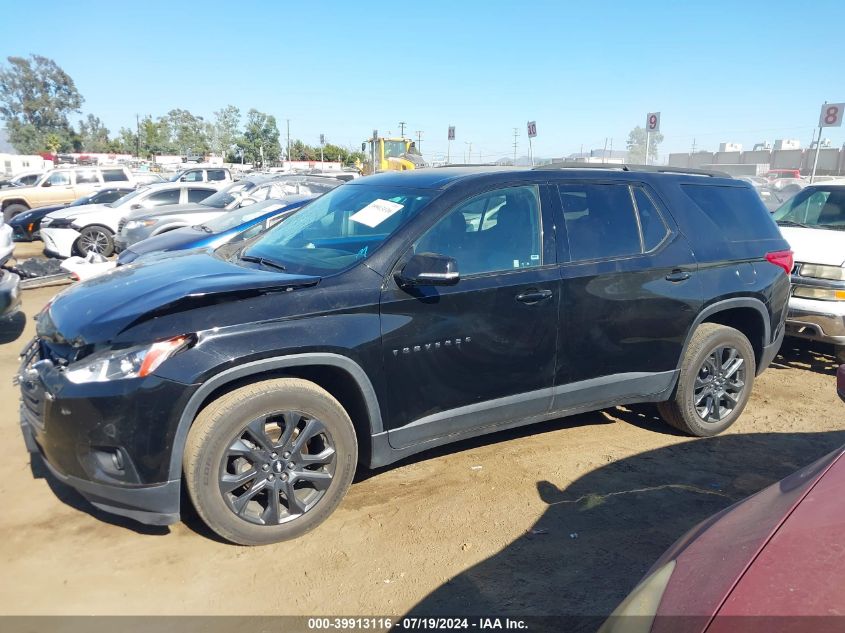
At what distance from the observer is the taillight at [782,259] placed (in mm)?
4716

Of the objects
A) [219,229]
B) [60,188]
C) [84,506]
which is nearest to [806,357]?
[84,506]

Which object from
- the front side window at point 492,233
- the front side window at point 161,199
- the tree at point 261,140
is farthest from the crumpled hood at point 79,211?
the tree at point 261,140

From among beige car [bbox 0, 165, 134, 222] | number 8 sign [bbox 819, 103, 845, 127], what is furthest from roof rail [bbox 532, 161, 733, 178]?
beige car [bbox 0, 165, 134, 222]

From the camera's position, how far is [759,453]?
4441 millimetres

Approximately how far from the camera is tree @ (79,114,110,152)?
88.8m

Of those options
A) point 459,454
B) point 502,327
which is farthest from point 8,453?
point 502,327

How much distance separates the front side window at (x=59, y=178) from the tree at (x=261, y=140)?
43.1 m

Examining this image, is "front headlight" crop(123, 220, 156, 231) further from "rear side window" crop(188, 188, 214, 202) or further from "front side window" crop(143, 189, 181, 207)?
"rear side window" crop(188, 188, 214, 202)

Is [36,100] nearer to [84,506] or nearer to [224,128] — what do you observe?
[224,128]

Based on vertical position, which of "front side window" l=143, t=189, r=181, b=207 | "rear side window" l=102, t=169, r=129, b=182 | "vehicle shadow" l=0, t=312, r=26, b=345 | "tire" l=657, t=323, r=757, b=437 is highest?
"rear side window" l=102, t=169, r=129, b=182

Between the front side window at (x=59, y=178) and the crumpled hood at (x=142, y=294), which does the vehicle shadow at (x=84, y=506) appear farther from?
the front side window at (x=59, y=178)

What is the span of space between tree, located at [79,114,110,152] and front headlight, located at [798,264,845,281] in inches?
3804

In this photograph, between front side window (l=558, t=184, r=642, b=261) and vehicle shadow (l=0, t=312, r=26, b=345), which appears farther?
vehicle shadow (l=0, t=312, r=26, b=345)

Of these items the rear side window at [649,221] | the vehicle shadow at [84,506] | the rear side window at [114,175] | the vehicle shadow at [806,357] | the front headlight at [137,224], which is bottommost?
the vehicle shadow at [806,357]
